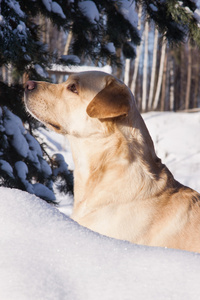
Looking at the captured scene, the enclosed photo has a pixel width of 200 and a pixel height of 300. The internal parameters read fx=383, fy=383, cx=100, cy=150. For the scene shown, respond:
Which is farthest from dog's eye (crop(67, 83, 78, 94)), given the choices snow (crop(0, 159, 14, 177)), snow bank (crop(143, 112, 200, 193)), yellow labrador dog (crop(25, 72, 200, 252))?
snow bank (crop(143, 112, 200, 193))

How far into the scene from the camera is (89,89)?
2.85 metres

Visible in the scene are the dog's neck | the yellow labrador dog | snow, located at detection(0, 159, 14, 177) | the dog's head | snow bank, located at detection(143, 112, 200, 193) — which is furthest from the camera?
snow bank, located at detection(143, 112, 200, 193)

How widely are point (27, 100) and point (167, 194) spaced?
4.05 ft

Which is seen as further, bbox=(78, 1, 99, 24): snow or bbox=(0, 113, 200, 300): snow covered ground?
bbox=(78, 1, 99, 24): snow

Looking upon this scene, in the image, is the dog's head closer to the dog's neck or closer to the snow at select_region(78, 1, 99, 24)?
the dog's neck

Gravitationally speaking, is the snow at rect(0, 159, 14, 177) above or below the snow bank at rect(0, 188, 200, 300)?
below

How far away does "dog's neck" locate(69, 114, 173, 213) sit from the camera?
2.43 metres

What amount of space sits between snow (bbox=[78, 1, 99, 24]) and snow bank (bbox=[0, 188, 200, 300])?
2883 mm

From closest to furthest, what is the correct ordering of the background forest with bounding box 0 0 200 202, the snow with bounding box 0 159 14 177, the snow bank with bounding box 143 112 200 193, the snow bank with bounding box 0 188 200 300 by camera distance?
the snow bank with bounding box 0 188 200 300, the snow with bounding box 0 159 14 177, the background forest with bounding box 0 0 200 202, the snow bank with bounding box 143 112 200 193

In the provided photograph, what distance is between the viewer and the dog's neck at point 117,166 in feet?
7.96

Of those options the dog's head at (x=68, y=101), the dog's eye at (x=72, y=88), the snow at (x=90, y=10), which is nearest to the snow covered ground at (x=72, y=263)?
the dog's head at (x=68, y=101)

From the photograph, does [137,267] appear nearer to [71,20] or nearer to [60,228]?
[60,228]

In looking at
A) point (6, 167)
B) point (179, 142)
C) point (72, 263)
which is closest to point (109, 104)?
point (6, 167)

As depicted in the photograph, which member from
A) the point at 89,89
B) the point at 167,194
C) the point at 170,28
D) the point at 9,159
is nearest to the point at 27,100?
the point at 89,89
